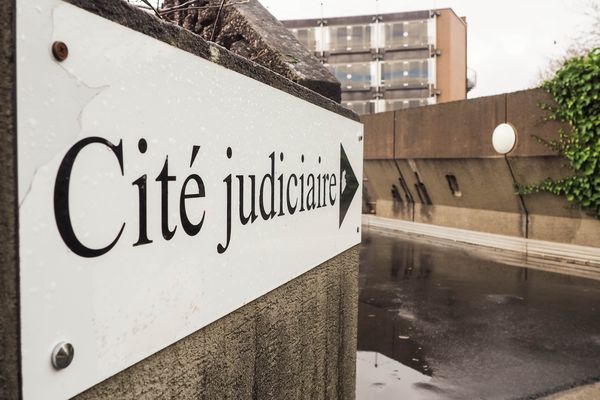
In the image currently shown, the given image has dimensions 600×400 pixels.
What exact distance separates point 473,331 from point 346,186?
3628 millimetres

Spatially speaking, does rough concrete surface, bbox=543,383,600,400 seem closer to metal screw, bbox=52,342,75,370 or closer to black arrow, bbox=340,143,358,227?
black arrow, bbox=340,143,358,227

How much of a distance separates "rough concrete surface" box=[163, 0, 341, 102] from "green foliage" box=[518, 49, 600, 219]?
24.7 ft

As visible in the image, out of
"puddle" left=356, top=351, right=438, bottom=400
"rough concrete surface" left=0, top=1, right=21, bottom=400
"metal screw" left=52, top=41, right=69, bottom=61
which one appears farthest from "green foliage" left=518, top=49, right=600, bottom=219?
"rough concrete surface" left=0, top=1, right=21, bottom=400

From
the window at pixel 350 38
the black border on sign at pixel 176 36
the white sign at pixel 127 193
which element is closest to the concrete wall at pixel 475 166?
the black border on sign at pixel 176 36

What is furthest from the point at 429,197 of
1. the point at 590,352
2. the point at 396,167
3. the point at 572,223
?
the point at 590,352

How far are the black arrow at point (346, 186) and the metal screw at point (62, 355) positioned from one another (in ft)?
5.48

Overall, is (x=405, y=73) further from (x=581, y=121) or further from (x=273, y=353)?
(x=273, y=353)

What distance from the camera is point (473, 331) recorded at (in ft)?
17.5

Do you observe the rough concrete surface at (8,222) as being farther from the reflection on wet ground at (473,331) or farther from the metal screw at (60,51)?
the reflection on wet ground at (473,331)

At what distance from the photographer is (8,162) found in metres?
0.79

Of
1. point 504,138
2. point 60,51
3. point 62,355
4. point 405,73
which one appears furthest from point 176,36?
point 405,73

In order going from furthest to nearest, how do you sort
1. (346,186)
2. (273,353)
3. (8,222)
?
(346,186)
(273,353)
(8,222)

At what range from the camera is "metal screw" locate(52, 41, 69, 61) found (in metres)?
0.85

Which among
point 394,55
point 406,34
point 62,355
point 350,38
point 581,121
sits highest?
point 350,38
